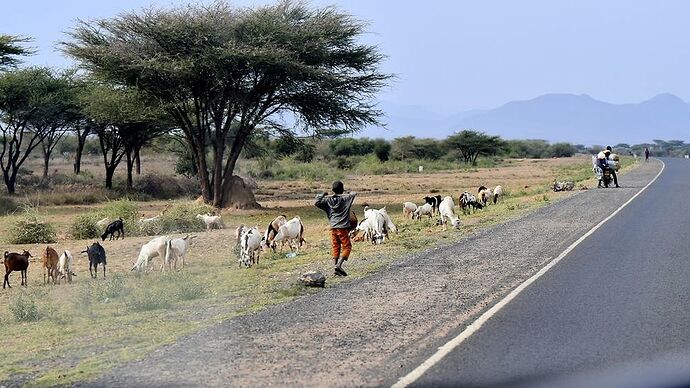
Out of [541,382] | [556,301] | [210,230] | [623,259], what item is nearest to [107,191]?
[210,230]

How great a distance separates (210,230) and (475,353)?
19.9 metres

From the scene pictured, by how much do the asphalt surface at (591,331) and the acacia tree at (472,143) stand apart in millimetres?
83281

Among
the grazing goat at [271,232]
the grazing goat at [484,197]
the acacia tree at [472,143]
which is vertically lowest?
the grazing goat at [271,232]

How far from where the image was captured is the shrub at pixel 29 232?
26.4 meters

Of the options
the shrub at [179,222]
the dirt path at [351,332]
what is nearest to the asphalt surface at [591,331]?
the dirt path at [351,332]

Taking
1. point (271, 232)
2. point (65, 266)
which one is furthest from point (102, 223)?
point (65, 266)

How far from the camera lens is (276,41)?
1489 inches

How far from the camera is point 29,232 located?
26.5 m

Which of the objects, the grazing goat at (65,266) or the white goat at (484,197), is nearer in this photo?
the grazing goat at (65,266)

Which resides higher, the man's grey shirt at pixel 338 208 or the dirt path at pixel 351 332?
the man's grey shirt at pixel 338 208

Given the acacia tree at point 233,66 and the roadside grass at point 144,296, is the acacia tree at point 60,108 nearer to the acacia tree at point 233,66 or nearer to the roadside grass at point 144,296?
the acacia tree at point 233,66

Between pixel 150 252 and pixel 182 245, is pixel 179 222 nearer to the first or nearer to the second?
pixel 182 245

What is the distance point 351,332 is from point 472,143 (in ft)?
298

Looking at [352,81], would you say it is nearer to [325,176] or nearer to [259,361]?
[325,176]
